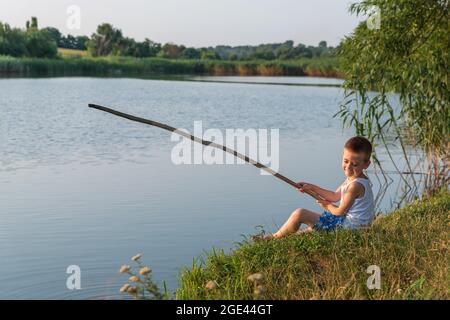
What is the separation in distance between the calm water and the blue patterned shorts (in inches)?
59.7

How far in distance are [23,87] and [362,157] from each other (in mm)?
32965

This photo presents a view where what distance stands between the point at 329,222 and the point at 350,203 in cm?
28

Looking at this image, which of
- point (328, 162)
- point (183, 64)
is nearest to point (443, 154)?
point (328, 162)

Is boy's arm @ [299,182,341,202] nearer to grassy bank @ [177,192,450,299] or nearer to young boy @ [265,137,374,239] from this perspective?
→ young boy @ [265,137,374,239]

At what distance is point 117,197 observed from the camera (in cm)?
1121

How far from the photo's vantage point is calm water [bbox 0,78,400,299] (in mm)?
7848

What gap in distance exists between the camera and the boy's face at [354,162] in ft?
21.7

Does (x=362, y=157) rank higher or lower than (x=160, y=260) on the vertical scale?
higher

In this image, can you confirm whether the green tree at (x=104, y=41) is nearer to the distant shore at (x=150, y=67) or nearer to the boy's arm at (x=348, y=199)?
the distant shore at (x=150, y=67)

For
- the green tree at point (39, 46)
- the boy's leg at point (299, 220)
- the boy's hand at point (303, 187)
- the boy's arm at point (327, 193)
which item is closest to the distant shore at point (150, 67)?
the green tree at point (39, 46)

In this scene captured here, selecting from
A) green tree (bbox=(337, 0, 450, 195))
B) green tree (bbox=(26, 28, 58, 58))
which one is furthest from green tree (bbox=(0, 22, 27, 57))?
green tree (bbox=(337, 0, 450, 195))

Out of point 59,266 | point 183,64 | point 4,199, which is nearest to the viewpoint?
point 59,266

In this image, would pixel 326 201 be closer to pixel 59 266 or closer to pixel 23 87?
pixel 59 266
